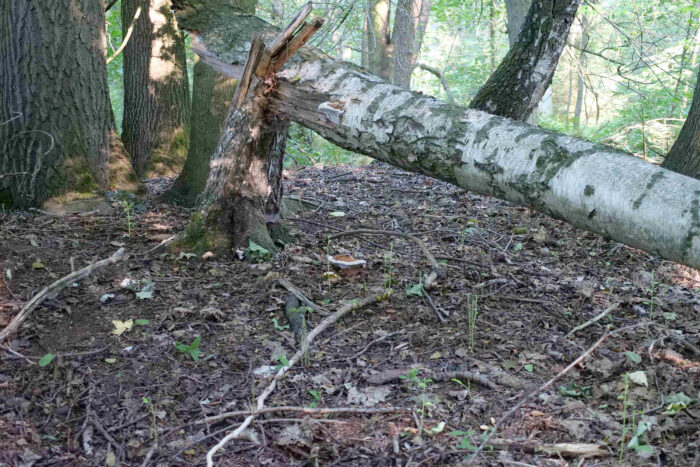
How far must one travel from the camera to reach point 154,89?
6633 millimetres

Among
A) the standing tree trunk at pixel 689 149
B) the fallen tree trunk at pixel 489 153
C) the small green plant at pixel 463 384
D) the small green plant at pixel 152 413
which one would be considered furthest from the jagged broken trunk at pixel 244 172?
the standing tree trunk at pixel 689 149

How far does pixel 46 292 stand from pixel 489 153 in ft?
8.16

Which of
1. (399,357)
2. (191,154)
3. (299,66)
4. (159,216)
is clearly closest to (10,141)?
(159,216)

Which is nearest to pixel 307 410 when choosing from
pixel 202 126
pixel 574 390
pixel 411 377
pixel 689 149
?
pixel 411 377

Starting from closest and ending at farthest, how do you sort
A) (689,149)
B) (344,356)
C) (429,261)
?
(344,356)
(429,261)
(689,149)

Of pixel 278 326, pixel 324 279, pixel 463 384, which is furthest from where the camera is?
pixel 324 279

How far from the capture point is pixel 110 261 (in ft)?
11.2

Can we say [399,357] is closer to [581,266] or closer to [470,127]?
[470,127]

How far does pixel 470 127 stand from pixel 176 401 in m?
1.94

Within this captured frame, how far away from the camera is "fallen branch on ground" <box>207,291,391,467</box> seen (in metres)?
2.18

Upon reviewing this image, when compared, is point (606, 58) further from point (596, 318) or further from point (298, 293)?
point (298, 293)

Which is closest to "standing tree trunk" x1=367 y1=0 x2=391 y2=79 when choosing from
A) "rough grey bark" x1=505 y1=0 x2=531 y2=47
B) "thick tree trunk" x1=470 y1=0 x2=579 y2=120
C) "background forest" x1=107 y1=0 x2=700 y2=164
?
"background forest" x1=107 y1=0 x2=700 y2=164

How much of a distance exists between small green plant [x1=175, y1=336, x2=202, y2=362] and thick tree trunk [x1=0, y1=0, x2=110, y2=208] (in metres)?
2.47

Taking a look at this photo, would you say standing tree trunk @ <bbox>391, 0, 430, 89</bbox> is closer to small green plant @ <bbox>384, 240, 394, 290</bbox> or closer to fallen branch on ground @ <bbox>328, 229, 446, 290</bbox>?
fallen branch on ground @ <bbox>328, 229, 446, 290</bbox>
